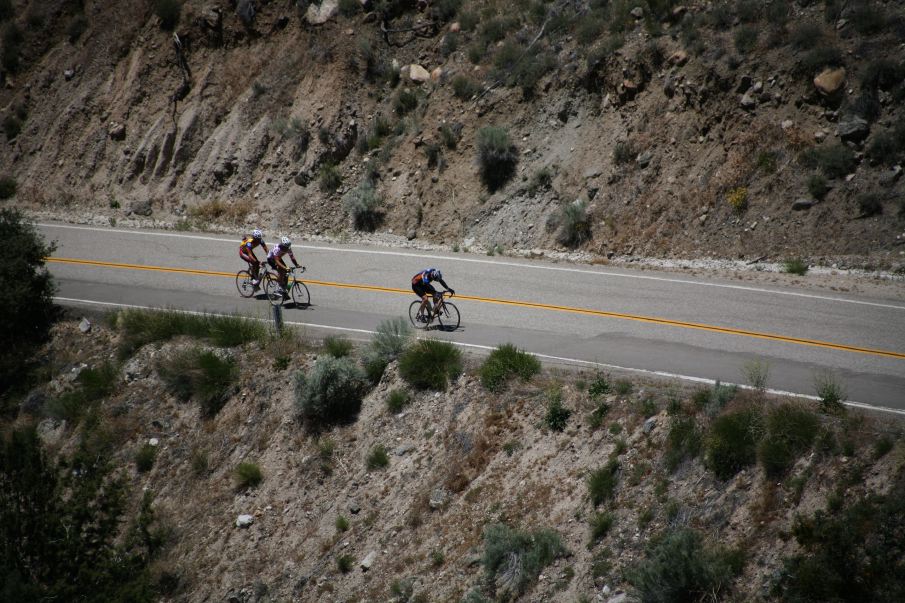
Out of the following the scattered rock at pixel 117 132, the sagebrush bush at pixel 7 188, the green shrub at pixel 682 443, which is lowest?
the sagebrush bush at pixel 7 188

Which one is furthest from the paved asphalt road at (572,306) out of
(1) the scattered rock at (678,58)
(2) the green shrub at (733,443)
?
(1) the scattered rock at (678,58)

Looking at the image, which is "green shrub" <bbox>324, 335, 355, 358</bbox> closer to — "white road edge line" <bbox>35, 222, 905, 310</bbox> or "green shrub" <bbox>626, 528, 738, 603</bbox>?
Answer: "white road edge line" <bbox>35, 222, 905, 310</bbox>

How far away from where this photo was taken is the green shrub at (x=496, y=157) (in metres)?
23.0

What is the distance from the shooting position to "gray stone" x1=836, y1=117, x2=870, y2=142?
731 inches

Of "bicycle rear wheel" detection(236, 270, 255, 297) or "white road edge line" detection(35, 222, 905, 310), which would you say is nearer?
"white road edge line" detection(35, 222, 905, 310)

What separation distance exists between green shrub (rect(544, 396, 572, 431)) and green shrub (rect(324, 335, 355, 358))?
490cm

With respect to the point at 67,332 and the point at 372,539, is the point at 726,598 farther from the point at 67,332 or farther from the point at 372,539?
the point at 67,332

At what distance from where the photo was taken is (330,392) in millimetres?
14734

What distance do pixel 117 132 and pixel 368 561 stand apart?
24308mm

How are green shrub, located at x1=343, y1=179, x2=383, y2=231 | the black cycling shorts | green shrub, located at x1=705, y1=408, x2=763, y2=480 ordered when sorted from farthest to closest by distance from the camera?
green shrub, located at x1=343, y1=179, x2=383, y2=231 < the black cycling shorts < green shrub, located at x1=705, y1=408, x2=763, y2=480

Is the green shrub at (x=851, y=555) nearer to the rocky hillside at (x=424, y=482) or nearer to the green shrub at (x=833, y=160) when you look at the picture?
the rocky hillside at (x=424, y=482)

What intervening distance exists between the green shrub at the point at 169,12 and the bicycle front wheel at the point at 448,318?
21.4m

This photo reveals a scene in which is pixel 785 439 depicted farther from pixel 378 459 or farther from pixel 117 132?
pixel 117 132

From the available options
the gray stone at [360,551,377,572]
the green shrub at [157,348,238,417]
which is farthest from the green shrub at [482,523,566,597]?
the green shrub at [157,348,238,417]
